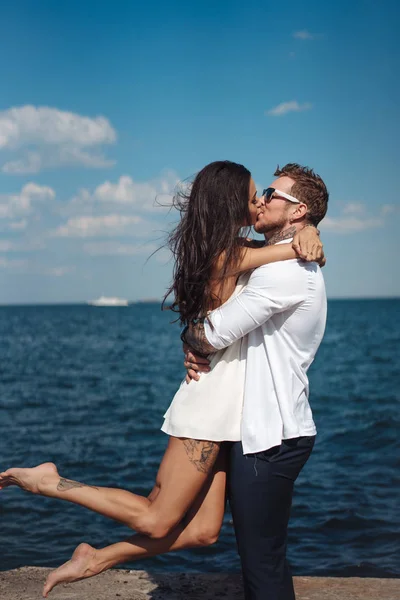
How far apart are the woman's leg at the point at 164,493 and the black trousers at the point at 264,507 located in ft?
0.55

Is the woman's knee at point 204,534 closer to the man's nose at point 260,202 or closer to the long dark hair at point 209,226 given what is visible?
the long dark hair at point 209,226

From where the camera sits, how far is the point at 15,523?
8.10 meters

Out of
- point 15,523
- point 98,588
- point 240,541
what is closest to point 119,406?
point 15,523

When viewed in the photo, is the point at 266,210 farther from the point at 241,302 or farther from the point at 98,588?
the point at 98,588

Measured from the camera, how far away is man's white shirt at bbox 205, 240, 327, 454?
3115 mm

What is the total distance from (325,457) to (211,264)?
29.5 feet

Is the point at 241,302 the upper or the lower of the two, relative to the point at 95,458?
upper

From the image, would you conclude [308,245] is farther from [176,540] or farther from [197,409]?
[176,540]

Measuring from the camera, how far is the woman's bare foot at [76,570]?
3.42 metres

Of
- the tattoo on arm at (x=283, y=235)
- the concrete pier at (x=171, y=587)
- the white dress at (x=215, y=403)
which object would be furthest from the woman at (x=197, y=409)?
the concrete pier at (x=171, y=587)

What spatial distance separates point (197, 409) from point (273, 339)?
19.4 inches

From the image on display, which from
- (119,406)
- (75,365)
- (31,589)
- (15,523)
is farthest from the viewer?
(75,365)

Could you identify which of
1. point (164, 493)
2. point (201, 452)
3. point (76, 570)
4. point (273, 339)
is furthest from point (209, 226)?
point (76, 570)

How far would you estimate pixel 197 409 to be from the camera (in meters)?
3.23
